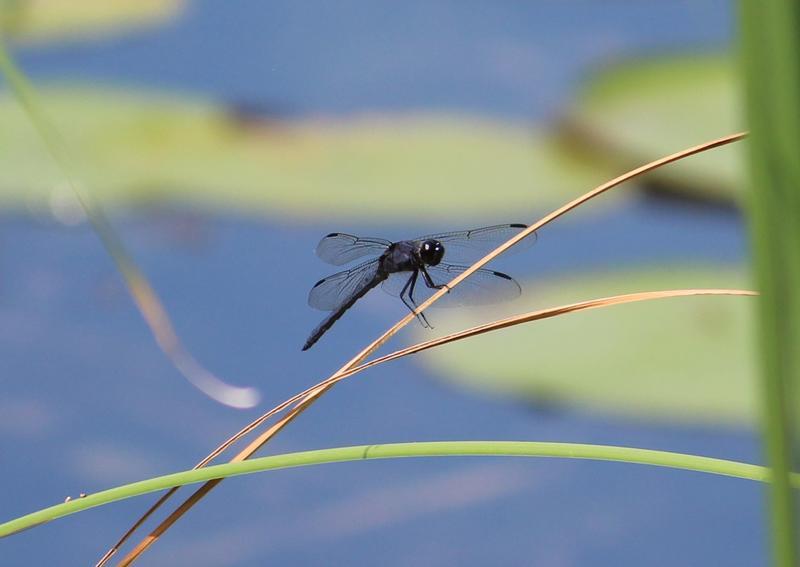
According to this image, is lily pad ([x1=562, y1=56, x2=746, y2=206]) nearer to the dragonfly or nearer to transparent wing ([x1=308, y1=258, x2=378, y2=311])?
the dragonfly

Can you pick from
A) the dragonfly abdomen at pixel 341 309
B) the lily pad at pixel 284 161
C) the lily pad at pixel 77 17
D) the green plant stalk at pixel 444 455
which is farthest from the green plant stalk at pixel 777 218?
the lily pad at pixel 77 17

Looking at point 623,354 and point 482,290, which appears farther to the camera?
point 623,354

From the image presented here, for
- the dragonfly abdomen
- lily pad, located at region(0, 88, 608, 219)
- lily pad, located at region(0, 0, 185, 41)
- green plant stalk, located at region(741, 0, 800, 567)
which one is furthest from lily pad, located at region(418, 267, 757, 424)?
green plant stalk, located at region(741, 0, 800, 567)

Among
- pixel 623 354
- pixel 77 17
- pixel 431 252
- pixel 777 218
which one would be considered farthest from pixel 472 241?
pixel 77 17

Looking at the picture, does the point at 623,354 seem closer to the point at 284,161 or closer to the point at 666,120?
the point at 666,120

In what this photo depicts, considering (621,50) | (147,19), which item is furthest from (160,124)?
(621,50)
